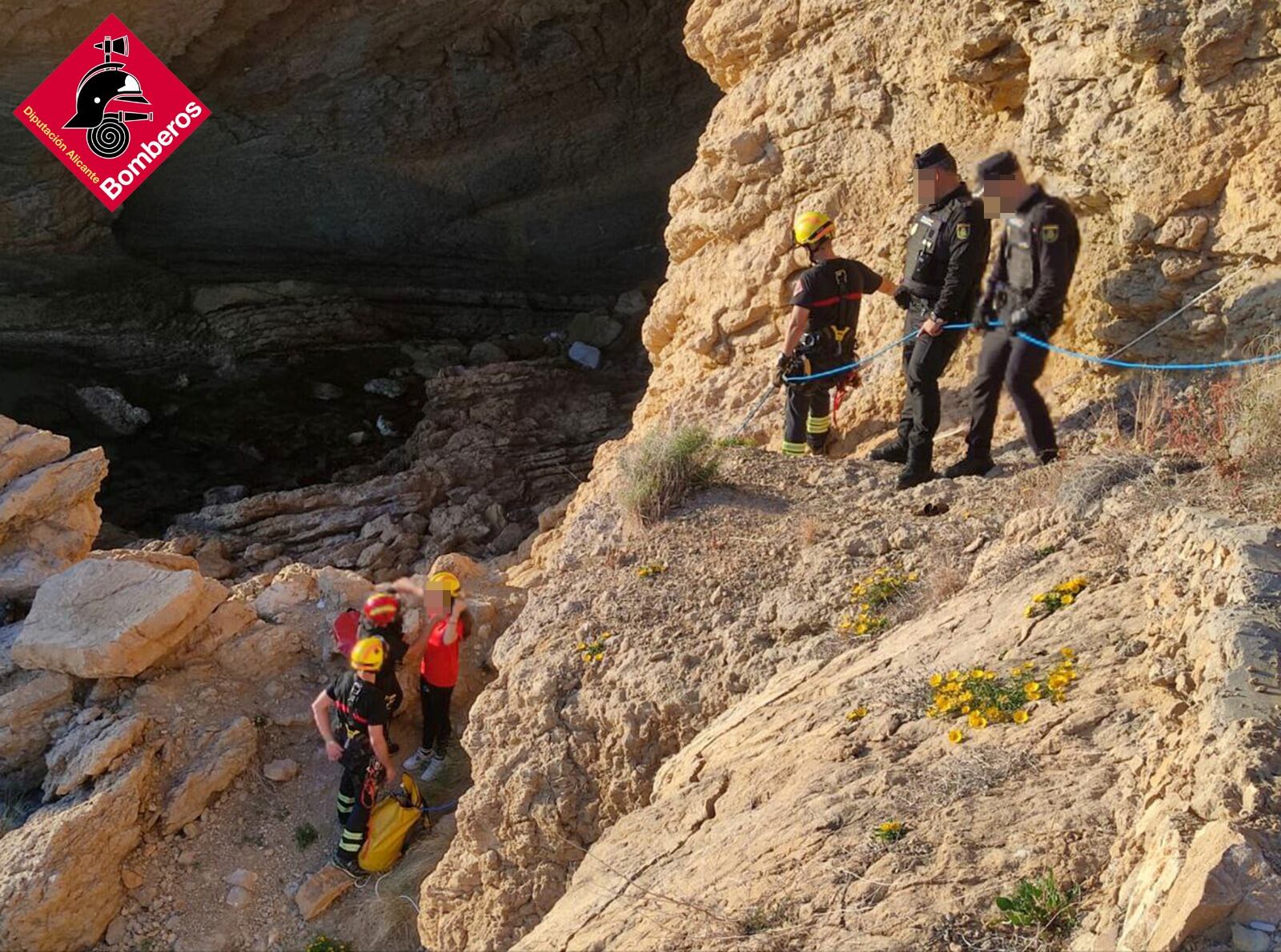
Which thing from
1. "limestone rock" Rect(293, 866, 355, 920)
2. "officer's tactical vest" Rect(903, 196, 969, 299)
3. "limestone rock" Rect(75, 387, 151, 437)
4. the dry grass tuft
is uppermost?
"limestone rock" Rect(75, 387, 151, 437)

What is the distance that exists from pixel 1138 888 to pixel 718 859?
141 centimetres

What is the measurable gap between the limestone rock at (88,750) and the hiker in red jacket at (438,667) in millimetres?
1520

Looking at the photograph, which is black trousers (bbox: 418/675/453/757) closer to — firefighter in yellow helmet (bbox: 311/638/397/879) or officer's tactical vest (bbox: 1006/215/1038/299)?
firefighter in yellow helmet (bbox: 311/638/397/879)

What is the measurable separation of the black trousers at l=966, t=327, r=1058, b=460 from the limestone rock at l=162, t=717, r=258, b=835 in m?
4.31

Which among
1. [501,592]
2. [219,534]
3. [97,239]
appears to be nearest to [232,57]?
[97,239]

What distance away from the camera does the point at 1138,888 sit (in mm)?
2861

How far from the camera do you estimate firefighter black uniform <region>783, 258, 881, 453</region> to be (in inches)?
250

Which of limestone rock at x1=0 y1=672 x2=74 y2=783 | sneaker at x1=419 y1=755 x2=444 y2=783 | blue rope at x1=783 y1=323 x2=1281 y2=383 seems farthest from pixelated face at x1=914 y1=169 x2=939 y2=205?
limestone rock at x1=0 y1=672 x2=74 y2=783

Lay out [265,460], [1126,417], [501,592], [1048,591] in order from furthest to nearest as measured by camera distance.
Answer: [265,460] < [501,592] < [1126,417] < [1048,591]

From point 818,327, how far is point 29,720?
493cm

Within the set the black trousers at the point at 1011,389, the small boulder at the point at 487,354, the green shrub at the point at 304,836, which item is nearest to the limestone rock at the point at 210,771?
the green shrub at the point at 304,836

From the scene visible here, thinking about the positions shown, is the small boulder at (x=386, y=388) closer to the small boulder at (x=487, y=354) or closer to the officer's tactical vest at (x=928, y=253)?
the small boulder at (x=487, y=354)

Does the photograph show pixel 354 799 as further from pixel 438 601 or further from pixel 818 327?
pixel 818 327

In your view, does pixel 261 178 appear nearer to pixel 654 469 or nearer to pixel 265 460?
pixel 265 460
